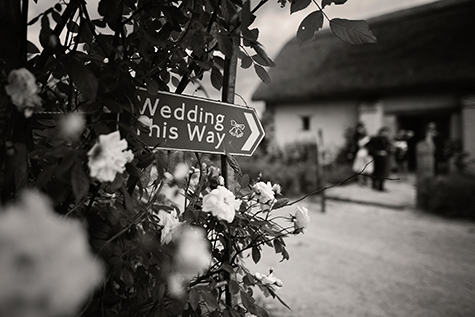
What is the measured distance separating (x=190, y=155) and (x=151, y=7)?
1.95 feet

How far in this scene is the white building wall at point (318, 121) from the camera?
12.5 m

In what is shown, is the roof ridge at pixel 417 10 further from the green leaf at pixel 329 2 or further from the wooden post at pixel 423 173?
the green leaf at pixel 329 2

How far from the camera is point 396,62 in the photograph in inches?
451

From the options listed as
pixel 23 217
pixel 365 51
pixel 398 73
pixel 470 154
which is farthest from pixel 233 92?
pixel 365 51

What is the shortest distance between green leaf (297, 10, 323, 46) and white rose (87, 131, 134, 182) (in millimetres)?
582

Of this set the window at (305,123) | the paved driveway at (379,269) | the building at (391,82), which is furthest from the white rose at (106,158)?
the window at (305,123)

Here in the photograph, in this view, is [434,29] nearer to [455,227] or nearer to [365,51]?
[365,51]

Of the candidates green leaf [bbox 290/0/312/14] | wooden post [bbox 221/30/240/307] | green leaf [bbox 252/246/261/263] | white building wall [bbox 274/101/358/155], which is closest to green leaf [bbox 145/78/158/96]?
wooden post [bbox 221/30/240/307]

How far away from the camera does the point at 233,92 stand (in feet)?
3.50

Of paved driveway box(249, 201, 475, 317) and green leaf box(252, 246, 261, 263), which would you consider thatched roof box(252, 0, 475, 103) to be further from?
green leaf box(252, 246, 261, 263)

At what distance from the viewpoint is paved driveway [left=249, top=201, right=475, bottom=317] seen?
8.59 ft

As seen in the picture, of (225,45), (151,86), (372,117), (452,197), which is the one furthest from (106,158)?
(372,117)

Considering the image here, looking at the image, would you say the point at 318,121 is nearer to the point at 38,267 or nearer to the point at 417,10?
the point at 417,10

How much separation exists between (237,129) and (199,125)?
5.7 inches
